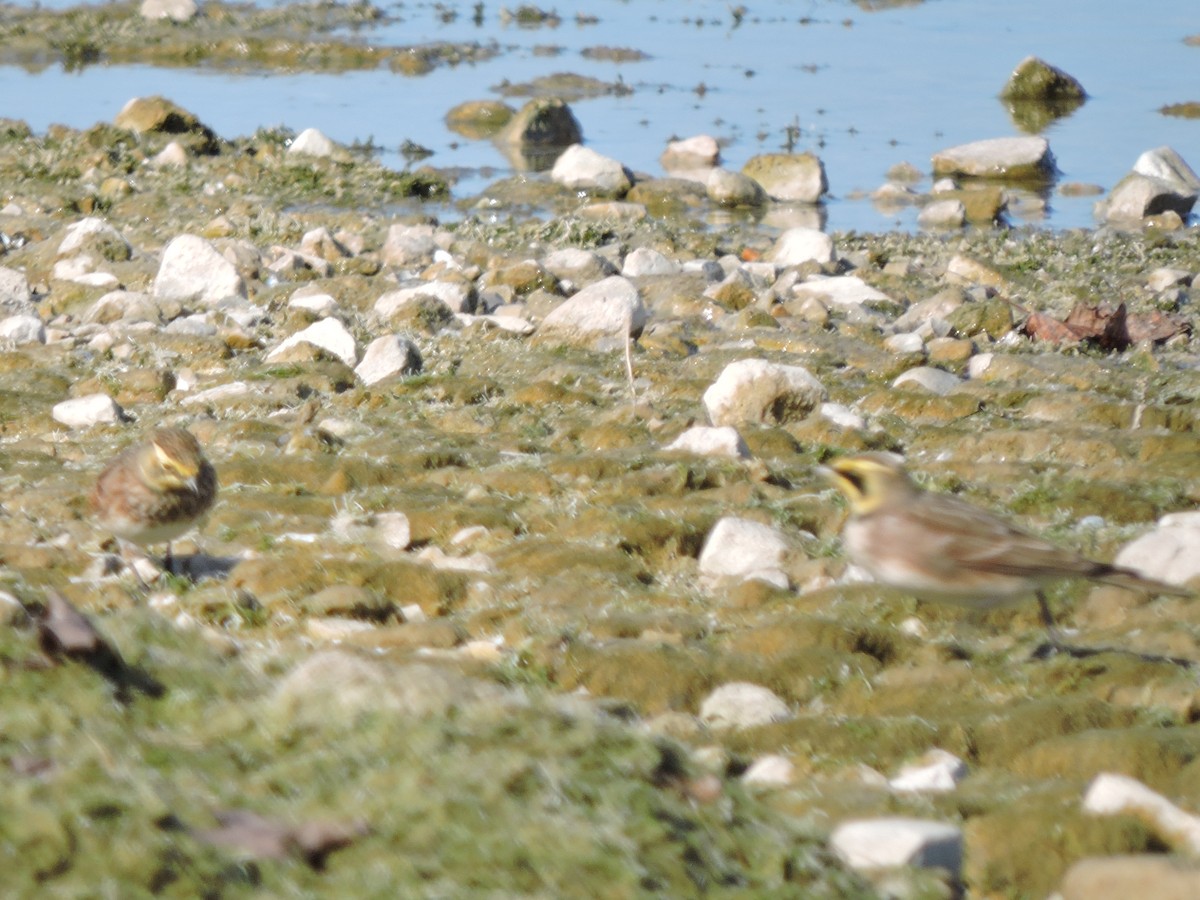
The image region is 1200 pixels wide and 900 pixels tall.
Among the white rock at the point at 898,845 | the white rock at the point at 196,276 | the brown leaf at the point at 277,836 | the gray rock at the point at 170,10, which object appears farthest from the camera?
the gray rock at the point at 170,10

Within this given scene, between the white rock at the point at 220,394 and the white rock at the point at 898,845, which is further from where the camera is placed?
the white rock at the point at 220,394

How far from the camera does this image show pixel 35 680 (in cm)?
391

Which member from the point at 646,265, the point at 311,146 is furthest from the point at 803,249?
the point at 311,146

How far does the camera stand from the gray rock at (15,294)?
12734 millimetres

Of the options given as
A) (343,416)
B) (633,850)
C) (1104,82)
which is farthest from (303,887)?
(1104,82)

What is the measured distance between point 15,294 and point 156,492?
23.2 ft

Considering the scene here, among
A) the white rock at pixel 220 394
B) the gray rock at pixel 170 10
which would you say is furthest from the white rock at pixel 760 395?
the gray rock at pixel 170 10

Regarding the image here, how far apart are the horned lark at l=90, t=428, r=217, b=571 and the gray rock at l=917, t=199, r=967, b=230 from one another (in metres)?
13.4

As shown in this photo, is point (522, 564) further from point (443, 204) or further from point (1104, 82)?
point (1104, 82)

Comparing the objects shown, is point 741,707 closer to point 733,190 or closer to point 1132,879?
point 1132,879

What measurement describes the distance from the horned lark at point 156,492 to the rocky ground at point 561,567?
30 centimetres

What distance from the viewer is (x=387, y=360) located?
10992 mm

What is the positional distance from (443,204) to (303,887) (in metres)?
A: 17.0

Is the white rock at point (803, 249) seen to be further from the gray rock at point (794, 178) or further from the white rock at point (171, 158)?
the white rock at point (171, 158)
